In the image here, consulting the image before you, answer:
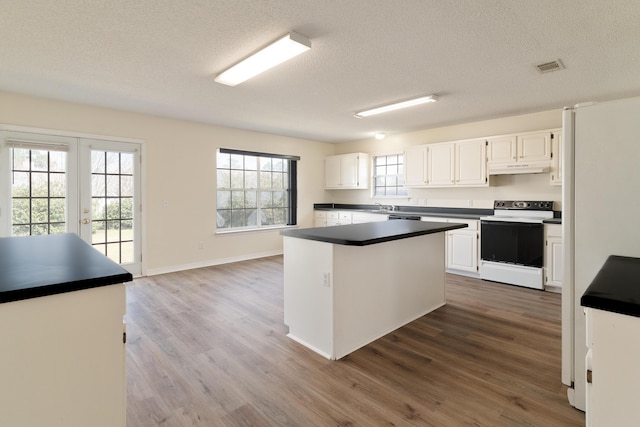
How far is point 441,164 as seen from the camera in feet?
17.5

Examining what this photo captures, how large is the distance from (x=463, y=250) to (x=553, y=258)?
1115 millimetres

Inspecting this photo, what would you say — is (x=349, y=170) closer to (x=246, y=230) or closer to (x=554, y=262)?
(x=246, y=230)

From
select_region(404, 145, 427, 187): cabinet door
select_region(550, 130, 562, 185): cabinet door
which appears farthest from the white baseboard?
select_region(550, 130, 562, 185): cabinet door

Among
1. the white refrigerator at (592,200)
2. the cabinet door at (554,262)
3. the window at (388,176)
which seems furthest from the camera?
the window at (388,176)

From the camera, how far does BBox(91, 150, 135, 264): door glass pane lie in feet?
14.6

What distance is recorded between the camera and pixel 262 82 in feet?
11.1

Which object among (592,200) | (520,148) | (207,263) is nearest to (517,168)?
(520,148)

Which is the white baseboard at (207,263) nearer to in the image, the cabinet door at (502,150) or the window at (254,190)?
the window at (254,190)

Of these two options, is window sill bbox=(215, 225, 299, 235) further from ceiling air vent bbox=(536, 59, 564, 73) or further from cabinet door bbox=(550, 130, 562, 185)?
ceiling air vent bbox=(536, 59, 564, 73)

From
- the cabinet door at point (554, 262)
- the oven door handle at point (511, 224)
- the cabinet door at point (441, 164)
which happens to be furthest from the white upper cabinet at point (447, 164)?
the cabinet door at point (554, 262)

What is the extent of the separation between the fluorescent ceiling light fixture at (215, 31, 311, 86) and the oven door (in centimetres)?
359

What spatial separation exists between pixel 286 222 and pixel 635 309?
6240 mm

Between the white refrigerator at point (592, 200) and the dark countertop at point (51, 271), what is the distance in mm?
2276

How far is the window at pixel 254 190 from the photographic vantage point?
232 inches
